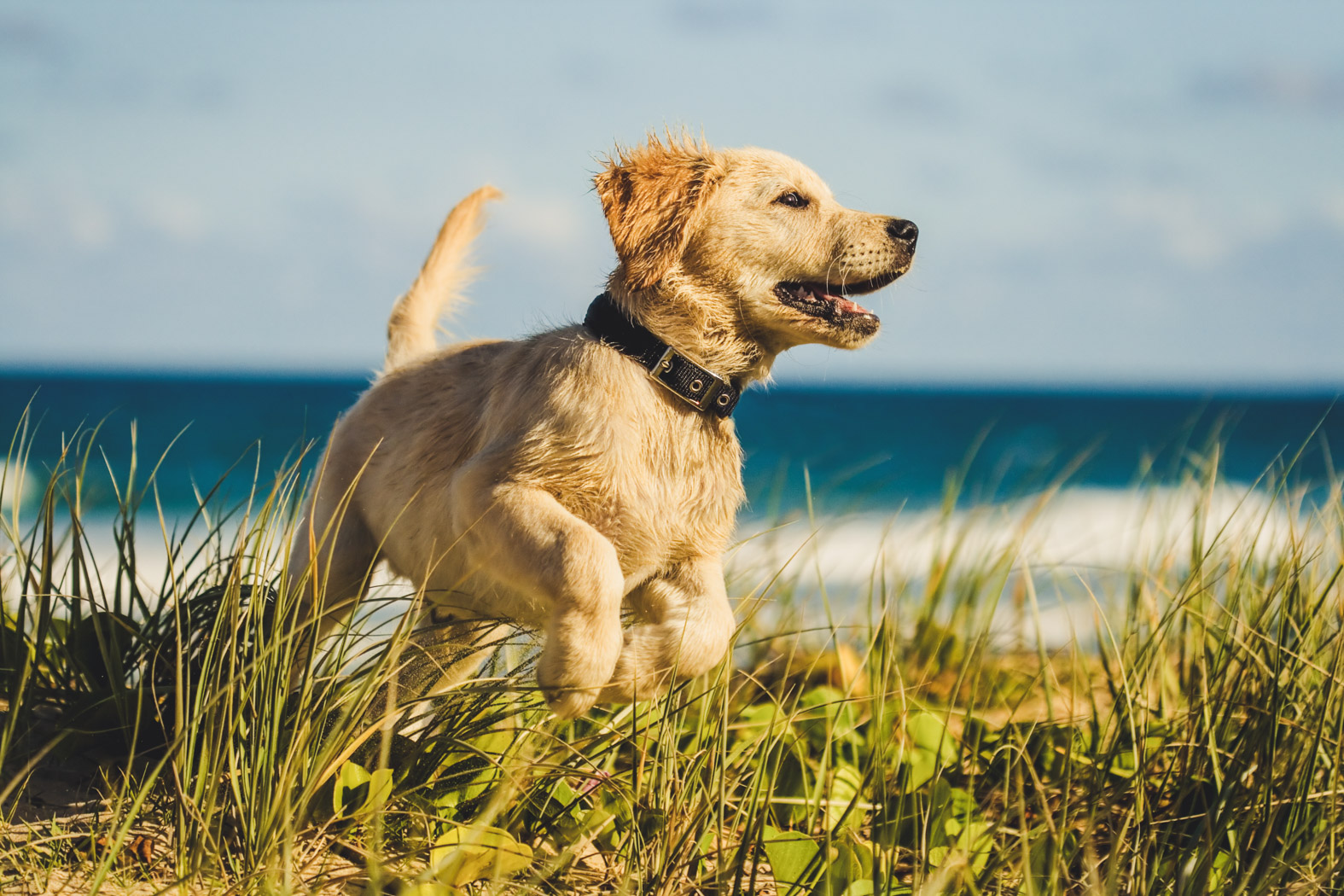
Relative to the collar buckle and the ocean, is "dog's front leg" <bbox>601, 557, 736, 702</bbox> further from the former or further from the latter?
the collar buckle

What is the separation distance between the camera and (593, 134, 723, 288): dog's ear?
7.98ft

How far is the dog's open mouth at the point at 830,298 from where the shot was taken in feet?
8.10

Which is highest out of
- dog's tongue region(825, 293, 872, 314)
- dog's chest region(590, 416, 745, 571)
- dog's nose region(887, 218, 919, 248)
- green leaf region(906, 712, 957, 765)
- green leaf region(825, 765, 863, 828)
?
dog's nose region(887, 218, 919, 248)

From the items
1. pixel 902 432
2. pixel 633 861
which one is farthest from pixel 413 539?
pixel 902 432

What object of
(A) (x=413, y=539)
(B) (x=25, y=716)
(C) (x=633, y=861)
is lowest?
(C) (x=633, y=861)

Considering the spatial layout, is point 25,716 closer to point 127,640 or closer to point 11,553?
point 127,640

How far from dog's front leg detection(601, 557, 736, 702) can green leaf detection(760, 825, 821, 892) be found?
1.52 ft

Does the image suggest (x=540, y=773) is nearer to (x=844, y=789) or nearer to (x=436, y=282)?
(x=844, y=789)

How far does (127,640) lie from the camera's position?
116 inches

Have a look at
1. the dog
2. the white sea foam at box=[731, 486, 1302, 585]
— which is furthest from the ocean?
the dog

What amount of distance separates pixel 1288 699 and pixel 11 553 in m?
3.75

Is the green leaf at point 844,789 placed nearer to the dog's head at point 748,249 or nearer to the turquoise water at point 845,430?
the dog's head at point 748,249

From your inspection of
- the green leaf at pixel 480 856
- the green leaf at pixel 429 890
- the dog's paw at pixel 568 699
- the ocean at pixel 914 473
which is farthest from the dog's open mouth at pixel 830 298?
the green leaf at pixel 429 890

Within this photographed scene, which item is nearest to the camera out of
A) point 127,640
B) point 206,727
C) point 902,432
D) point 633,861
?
point 206,727
